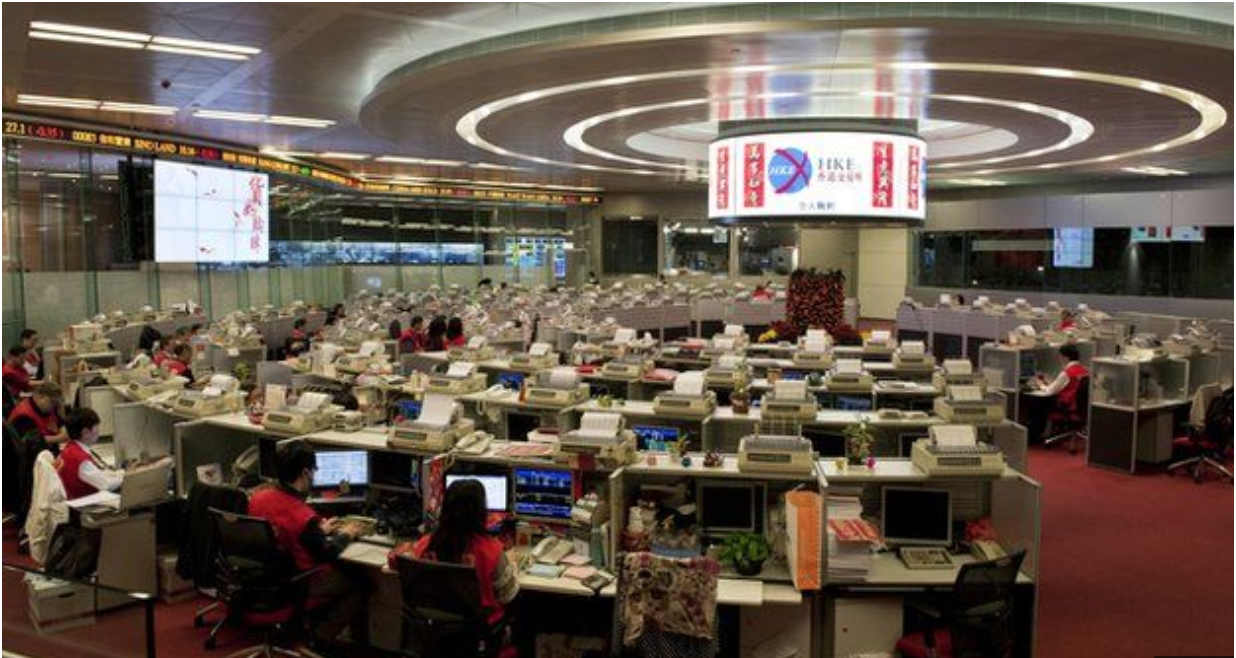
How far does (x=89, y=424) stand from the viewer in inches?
269

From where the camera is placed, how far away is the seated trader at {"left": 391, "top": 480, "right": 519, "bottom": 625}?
15.8 ft

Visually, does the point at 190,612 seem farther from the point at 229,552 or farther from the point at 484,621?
the point at 484,621

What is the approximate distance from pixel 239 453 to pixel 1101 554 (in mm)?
7017

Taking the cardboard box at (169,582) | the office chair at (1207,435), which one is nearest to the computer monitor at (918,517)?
the cardboard box at (169,582)

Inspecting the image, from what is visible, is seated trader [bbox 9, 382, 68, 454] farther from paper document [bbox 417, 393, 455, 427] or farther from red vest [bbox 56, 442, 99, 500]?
A: paper document [bbox 417, 393, 455, 427]

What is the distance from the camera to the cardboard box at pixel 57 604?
4512 mm

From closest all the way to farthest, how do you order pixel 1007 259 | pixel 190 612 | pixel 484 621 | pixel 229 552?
pixel 484 621, pixel 229 552, pixel 190 612, pixel 1007 259

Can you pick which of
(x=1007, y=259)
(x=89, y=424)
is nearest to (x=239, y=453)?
(x=89, y=424)

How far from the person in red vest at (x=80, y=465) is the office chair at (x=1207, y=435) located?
1033 centimetres

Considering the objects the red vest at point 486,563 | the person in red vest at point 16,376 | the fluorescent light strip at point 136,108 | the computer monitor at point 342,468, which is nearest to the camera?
the red vest at point 486,563

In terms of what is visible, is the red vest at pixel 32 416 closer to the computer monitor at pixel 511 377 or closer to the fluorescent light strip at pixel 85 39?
the fluorescent light strip at pixel 85 39

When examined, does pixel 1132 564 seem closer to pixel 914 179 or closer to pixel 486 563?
pixel 486 563

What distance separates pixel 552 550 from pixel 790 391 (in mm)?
2644

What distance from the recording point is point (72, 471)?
6754mm
